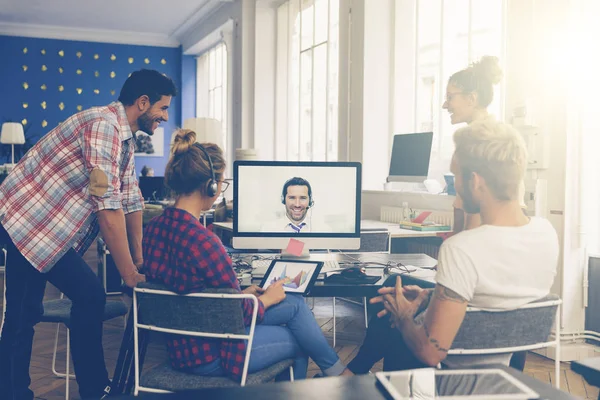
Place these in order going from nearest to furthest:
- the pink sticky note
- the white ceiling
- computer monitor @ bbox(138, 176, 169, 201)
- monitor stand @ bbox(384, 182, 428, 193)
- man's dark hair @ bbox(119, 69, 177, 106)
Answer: man's dark hair @ bbox(119, 69, 177, 106) < the pink sticky note < monitor stand @ bbox(384, 182, 428, 193) < computer monitor @ bbox(138, 176, 169, 201) < the white ceiling

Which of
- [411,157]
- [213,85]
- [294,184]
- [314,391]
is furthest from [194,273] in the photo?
[213,85]

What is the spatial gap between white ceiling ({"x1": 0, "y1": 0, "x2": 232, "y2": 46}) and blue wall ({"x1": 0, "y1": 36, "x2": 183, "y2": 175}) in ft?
0.62

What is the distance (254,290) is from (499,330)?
0.80 meters

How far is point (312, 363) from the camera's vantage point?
3.33 m

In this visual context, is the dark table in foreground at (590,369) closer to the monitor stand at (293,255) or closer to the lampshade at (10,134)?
the monitor stand at (293,255)

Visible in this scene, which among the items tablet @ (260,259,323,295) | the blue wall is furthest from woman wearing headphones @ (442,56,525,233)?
the blue wall

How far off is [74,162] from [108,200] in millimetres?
221

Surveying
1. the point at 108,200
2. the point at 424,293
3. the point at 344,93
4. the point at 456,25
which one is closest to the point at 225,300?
the point at 424,293

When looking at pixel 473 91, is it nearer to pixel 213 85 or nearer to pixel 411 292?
pixel 411 292

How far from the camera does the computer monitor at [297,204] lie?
258cm

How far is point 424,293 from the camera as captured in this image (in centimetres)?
175

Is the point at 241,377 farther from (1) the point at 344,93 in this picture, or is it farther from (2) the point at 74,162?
(1) the point at 344,93

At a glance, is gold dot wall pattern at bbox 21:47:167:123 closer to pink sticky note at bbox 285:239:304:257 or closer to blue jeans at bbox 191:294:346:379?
pink sticky note at bbox 285:239:304:257

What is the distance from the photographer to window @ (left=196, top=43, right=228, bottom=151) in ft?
30.2
